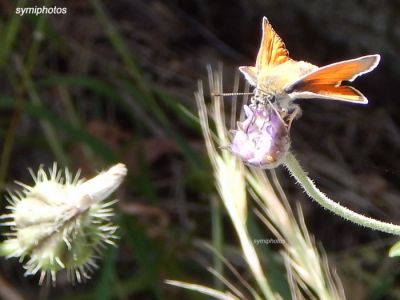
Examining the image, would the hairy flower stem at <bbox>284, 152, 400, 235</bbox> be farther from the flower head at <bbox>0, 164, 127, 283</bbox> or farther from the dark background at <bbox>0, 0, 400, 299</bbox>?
the dark background at <bbox>0, 0, 400, 299</bbox>

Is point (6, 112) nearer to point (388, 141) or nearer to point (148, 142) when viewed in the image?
point (148, 142)

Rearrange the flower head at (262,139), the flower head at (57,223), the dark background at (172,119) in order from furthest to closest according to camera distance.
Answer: the dark background at (172,119) < the flower head at (57,223) < the flower head at (262,139)

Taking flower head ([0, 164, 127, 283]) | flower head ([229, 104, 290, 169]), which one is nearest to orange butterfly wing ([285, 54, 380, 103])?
flower head ([229, 104, 290, 169])

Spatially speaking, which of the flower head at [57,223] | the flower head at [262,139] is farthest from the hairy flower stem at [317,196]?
the flower head at [57,223]

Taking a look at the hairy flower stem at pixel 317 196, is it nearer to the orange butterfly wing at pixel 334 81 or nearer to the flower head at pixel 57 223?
the orange butterfly wing at pixel 334 81

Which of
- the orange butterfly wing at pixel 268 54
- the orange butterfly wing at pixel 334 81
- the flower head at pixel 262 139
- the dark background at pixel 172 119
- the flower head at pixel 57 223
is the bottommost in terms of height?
the flower head at pixel 57 223

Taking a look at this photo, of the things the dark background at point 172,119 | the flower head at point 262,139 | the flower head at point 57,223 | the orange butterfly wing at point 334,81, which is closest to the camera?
the orange butterfly wing at point 334,81

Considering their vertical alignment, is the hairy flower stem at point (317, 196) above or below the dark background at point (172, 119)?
below
